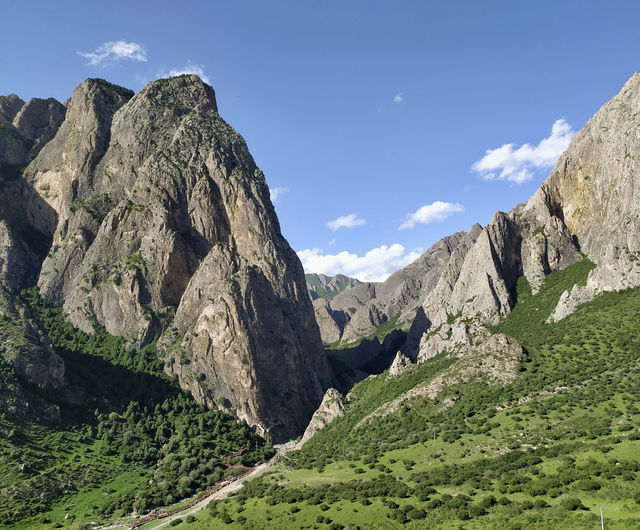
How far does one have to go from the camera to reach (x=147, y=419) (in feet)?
458

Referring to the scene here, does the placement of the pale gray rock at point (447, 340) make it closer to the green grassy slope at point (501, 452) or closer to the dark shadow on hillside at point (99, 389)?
the green grassy slope at point (501, 452)

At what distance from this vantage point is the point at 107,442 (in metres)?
123

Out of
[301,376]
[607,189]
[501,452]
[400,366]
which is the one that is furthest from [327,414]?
[607,189]

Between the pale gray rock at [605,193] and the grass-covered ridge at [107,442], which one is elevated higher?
the pale gray rock at [605,193]

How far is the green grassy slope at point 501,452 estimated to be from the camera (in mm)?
51344

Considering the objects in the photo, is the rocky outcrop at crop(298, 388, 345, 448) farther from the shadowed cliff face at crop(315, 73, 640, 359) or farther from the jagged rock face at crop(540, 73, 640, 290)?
the jagged rock face at crop(540, 73, 640, 290)

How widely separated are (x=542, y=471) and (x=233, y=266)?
141m

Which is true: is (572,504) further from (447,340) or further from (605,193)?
(605,193)

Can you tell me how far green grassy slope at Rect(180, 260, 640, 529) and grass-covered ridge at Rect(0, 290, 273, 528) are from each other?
2900 cm

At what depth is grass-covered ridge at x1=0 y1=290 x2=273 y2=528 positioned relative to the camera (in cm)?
9412

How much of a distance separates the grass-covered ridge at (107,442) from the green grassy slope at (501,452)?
29.0 metres

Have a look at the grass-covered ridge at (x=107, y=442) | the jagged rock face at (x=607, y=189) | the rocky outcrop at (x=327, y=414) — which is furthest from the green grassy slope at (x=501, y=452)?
the grass-covered ridge at (x=107, y=442)

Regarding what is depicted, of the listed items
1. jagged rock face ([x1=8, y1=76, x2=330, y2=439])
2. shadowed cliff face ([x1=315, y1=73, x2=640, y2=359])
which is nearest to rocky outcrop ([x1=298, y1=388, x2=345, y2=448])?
jagged rock face ([x1=8, y1=76, x2=330, y2=439])

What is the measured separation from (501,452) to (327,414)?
70388mm
